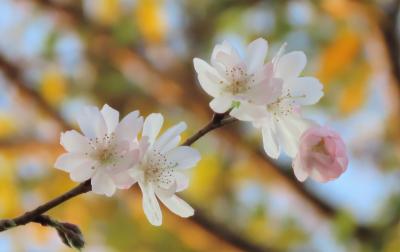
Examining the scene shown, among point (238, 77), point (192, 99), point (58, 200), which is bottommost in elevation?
point (58, 200)

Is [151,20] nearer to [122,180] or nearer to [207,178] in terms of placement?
[207,178]

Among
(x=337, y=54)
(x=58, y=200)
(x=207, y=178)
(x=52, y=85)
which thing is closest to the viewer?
(x=58, y=200)

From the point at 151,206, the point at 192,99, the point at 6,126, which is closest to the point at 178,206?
the point at 151,206

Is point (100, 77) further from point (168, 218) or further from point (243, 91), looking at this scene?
point (243, 91)

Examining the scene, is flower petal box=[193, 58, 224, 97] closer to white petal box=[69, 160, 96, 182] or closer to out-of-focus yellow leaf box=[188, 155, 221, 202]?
white petal box=[69, 160, 96, 182]

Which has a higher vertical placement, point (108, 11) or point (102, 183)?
point (108, 11)

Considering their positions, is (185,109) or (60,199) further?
(185,109)

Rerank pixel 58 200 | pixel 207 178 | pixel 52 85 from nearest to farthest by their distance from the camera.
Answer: pixel 58 200, pixel 52 85, pixel 207 178

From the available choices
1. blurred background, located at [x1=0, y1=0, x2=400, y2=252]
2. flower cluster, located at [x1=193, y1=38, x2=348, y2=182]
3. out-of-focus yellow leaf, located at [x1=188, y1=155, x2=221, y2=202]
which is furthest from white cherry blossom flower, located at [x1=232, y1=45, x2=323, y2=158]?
out-of-focus yellow leaf, located at [x1=188, y1=155, x2=221, y2=202]
